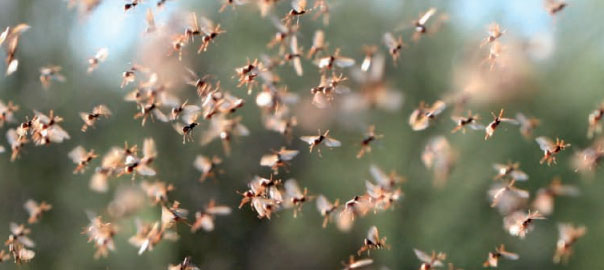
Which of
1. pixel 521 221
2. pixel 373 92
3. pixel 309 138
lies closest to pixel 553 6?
pixel 521 221

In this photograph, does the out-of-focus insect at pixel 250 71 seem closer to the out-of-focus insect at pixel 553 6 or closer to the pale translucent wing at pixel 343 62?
the pale translucent wing at pixel 343 62

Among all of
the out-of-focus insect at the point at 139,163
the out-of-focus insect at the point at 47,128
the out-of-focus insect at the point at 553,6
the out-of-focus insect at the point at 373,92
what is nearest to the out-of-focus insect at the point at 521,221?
the out-of-focus insect at the point at 553,6

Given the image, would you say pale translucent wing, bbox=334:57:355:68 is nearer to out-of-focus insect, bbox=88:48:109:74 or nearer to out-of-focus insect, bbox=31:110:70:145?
out-of-focus insect, bbox=88:48:109:74

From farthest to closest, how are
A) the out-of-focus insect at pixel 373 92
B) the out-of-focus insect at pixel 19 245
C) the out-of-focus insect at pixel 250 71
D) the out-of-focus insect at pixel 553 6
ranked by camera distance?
the out-of-focus insect at pixel 373 92 < the out-of-focus insect at pixel 19 245 < the out-of-focus insect at pixel 553 6 < the out-of-focus insect at pixel 250 71

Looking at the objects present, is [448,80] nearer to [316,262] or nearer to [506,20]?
[506,20]

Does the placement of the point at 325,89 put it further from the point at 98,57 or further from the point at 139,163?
the point at 98,57
